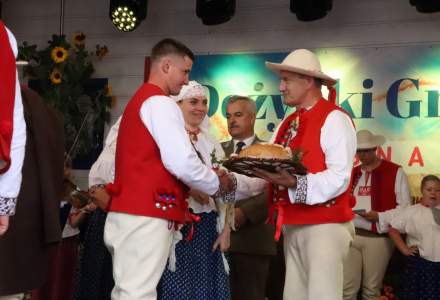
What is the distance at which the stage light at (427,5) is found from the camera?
5.06m

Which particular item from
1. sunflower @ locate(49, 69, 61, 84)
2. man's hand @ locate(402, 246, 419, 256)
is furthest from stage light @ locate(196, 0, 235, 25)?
man's hand @ locate(402, 246, 419, 256)

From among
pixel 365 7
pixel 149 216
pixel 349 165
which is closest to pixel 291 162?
pixel 349 165

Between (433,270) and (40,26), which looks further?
(40,26)

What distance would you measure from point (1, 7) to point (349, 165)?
532 centimetres

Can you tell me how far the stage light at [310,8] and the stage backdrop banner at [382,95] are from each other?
0.39m

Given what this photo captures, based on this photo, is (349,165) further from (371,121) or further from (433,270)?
(371,121)

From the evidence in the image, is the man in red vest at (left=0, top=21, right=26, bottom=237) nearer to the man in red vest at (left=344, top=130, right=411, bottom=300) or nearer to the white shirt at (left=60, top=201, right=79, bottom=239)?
the white shirt at (left=60, top=201, right=79, bottom=239)

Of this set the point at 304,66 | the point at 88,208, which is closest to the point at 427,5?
the point at 304,66

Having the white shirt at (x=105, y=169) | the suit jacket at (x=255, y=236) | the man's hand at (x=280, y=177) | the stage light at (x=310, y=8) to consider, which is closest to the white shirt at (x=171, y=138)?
the man's hand at (x=280, y=177)

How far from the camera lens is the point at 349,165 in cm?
284

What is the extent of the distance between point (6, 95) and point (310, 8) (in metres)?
3.96

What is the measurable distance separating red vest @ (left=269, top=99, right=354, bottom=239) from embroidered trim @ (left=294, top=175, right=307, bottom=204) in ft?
0.33

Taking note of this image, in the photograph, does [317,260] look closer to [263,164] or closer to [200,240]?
[263,164]

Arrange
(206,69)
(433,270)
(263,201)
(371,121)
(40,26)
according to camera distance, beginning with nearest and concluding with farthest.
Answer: (263,201), (433,270), (371,121), (206,69), (40,26)
